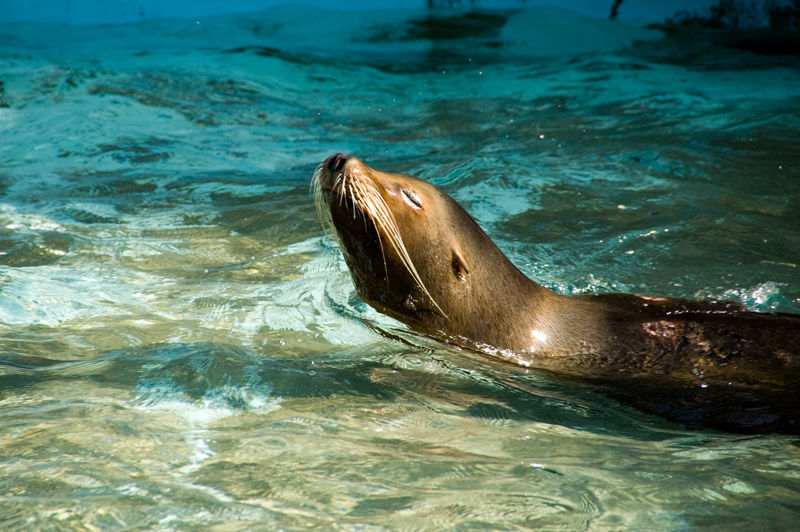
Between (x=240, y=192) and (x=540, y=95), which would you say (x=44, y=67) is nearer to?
(x=240, y=192)

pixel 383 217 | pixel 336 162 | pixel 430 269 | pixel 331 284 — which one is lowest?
pixel 331 284

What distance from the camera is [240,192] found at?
5801mm

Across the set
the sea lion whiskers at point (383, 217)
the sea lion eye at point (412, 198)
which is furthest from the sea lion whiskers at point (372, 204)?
the sea lion eye at point (412, 198)

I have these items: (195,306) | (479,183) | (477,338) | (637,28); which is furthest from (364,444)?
(637,28)

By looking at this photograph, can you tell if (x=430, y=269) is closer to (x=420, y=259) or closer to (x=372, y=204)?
(x=420, y=259)

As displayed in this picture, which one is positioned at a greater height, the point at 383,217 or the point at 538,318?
the point at 383,217

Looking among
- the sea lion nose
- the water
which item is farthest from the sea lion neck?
the water

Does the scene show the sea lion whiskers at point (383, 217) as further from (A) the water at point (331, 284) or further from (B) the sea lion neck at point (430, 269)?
(A) the water at point (331, 284)

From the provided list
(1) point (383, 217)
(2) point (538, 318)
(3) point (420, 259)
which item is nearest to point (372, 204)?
(1) point (383, 217)

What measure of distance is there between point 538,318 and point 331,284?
46.9 inches

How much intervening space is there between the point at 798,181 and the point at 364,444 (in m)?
5.07

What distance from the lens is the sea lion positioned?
2.73m

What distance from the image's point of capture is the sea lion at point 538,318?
8.97ft

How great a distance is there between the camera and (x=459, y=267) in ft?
10.3
